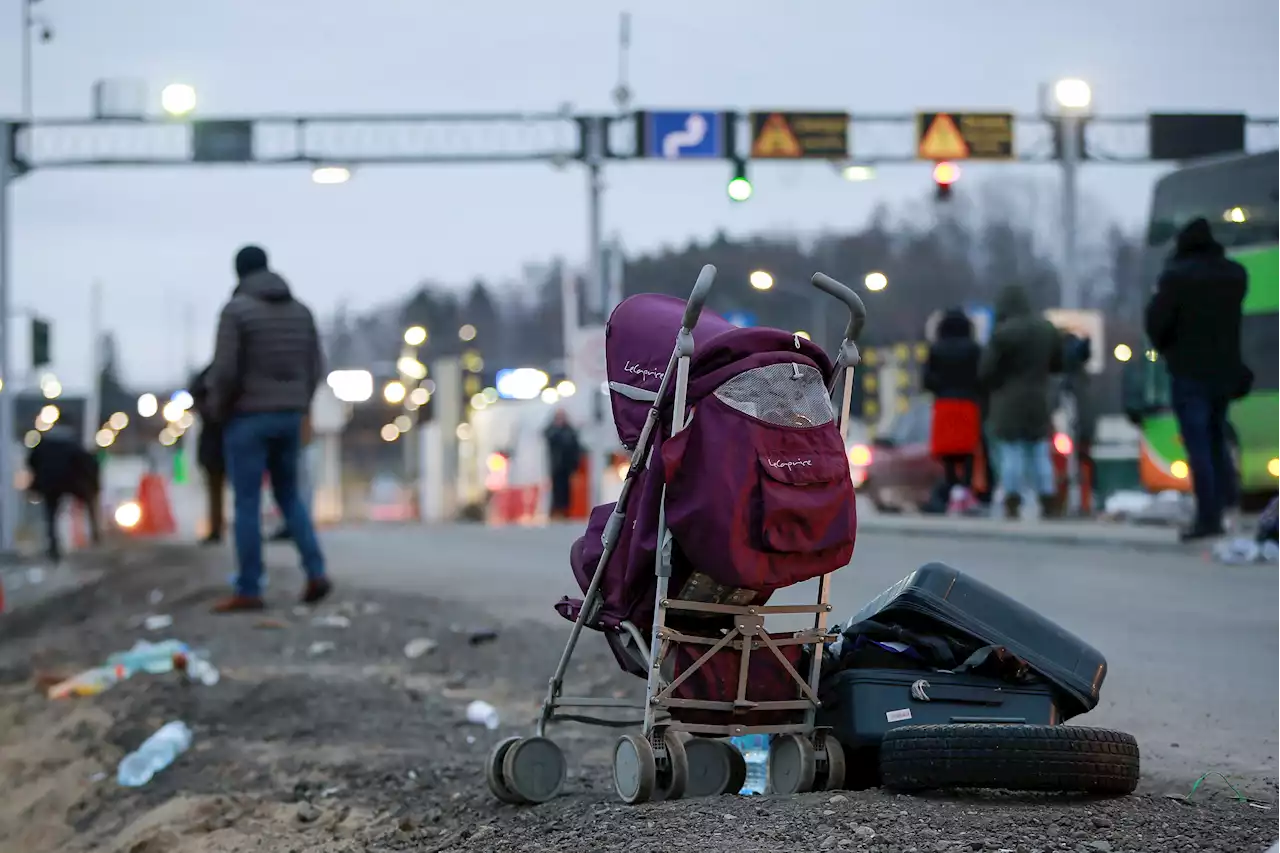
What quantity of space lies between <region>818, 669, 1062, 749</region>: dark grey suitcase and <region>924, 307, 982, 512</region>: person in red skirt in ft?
38.1

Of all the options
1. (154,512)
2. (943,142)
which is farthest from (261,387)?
(154,512)

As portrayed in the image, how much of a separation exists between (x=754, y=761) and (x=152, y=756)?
2.75 metres

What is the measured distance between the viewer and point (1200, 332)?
37.7ft

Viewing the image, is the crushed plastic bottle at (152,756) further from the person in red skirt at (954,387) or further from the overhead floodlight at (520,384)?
the overhead floodlight at (520,384)

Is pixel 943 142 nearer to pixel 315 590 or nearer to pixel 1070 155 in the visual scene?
pixel 1070 155

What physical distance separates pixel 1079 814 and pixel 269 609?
7.44 m

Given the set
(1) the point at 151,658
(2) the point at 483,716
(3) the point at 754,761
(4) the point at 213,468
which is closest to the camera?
(3) the point at 754,761

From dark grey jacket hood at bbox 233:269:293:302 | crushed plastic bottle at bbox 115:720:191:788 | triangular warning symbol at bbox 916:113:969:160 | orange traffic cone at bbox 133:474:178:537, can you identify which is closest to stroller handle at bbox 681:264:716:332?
crushed plastic bottle at bbox 115:720:191:788

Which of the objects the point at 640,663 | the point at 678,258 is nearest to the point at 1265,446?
the point at 640,663

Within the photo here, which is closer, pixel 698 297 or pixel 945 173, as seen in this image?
pixel 698 297

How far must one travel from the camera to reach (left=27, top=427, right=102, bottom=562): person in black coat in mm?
22703

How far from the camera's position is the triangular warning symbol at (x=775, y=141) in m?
27.9

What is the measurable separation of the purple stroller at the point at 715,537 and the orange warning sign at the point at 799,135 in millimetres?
23428

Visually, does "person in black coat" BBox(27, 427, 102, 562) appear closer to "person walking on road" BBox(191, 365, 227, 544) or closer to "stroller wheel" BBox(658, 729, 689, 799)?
"person walking on road" BBox(191, 365, 227, 544)
